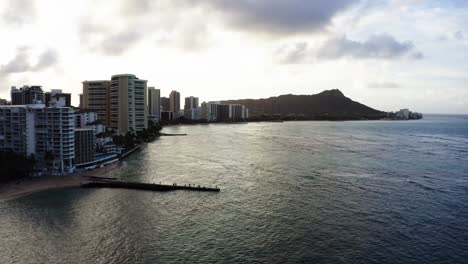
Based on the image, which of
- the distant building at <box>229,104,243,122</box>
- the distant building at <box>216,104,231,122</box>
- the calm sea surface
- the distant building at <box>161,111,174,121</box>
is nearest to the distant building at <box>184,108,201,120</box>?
the distant building at <box>161,111,174,121</box>

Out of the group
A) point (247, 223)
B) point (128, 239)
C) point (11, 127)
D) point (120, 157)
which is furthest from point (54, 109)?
point (247, 223)

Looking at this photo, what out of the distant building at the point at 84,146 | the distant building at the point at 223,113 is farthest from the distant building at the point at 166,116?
the distant building at the point at 84,146

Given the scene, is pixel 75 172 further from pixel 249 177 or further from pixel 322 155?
pixel 322 155

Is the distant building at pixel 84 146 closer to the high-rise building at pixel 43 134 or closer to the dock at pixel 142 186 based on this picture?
the high-rise building at pixel 43 134

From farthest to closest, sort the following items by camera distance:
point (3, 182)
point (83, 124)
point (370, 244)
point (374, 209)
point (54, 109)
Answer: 1. point (83, 124)
2. point (54, 109)
3. point (3, 182)
4. point (374, 209)
5. point (370, 244)

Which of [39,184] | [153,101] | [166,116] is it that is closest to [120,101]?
[39,184]

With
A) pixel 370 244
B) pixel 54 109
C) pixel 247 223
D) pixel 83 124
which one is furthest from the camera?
pixel 83 124
